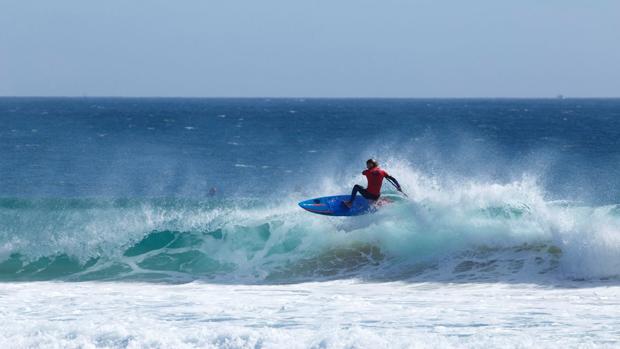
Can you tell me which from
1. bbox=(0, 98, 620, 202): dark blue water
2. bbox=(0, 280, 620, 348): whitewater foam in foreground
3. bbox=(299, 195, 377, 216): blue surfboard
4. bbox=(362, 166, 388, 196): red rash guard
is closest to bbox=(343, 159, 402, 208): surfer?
bbox=(362, 166, 388, 196): red rash guard

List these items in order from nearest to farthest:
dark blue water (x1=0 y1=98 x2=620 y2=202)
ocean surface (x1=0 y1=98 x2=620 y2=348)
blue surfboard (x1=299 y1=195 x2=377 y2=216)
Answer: ocean surface (x1=0 y1=98 x2=620 y2=348) < blue surfboard (x1=299 y1=195 x2=377 y2=216) < dark blue water (x1=0 y1=98 x2=620 y2=202)

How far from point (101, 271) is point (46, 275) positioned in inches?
47.3

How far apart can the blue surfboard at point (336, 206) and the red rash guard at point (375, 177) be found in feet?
1.94

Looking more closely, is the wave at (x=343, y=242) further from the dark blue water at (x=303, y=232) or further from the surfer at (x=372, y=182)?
the surfer at (x=372, y=182)

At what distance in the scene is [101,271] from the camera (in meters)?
21.5

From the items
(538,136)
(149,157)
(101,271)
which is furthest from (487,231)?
(538,136)

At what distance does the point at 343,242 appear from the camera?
72.2 ft

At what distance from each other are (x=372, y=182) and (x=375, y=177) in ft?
0.77

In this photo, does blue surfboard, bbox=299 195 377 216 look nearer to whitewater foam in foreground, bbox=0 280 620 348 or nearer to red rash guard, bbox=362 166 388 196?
red rash guard, bbox=362 166 388 196

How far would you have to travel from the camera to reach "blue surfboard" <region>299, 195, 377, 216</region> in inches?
838

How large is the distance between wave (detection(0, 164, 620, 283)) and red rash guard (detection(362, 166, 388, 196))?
48.1 inches

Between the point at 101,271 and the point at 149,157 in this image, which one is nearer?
the point at 101,271

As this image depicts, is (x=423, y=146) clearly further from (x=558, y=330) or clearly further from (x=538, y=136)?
(x=558, y=330)

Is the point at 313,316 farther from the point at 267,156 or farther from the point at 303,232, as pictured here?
the point at 267,156
